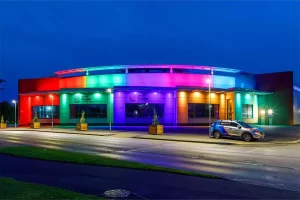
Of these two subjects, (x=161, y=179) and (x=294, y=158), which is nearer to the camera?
(x=161, y=179)

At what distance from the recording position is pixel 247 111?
2060 inches

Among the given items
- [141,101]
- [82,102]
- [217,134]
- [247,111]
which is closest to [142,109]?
[141,101]

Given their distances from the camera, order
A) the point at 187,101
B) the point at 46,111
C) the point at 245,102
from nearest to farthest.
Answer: the point at 187,101 → the point at 245,102 → the point at 46,111

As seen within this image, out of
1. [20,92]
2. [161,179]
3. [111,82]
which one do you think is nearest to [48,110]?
[20,92]

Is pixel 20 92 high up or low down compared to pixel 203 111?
up

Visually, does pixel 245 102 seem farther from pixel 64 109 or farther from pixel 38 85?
pixel 38 85

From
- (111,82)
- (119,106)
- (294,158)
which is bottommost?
(294,158)

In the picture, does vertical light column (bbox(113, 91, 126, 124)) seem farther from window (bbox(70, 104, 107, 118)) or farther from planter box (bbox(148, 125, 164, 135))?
planter box (bbox(148, 125, 164, 135))

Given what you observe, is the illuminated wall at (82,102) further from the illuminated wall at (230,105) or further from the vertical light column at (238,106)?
the vertical light column at (238,106)

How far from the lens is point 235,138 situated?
1010 inches

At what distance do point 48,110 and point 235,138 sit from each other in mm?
36996

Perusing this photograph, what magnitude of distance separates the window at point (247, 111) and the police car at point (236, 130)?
27.2 m

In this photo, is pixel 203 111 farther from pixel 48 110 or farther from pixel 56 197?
pixel 56 197

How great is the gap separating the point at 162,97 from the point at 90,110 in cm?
1187
